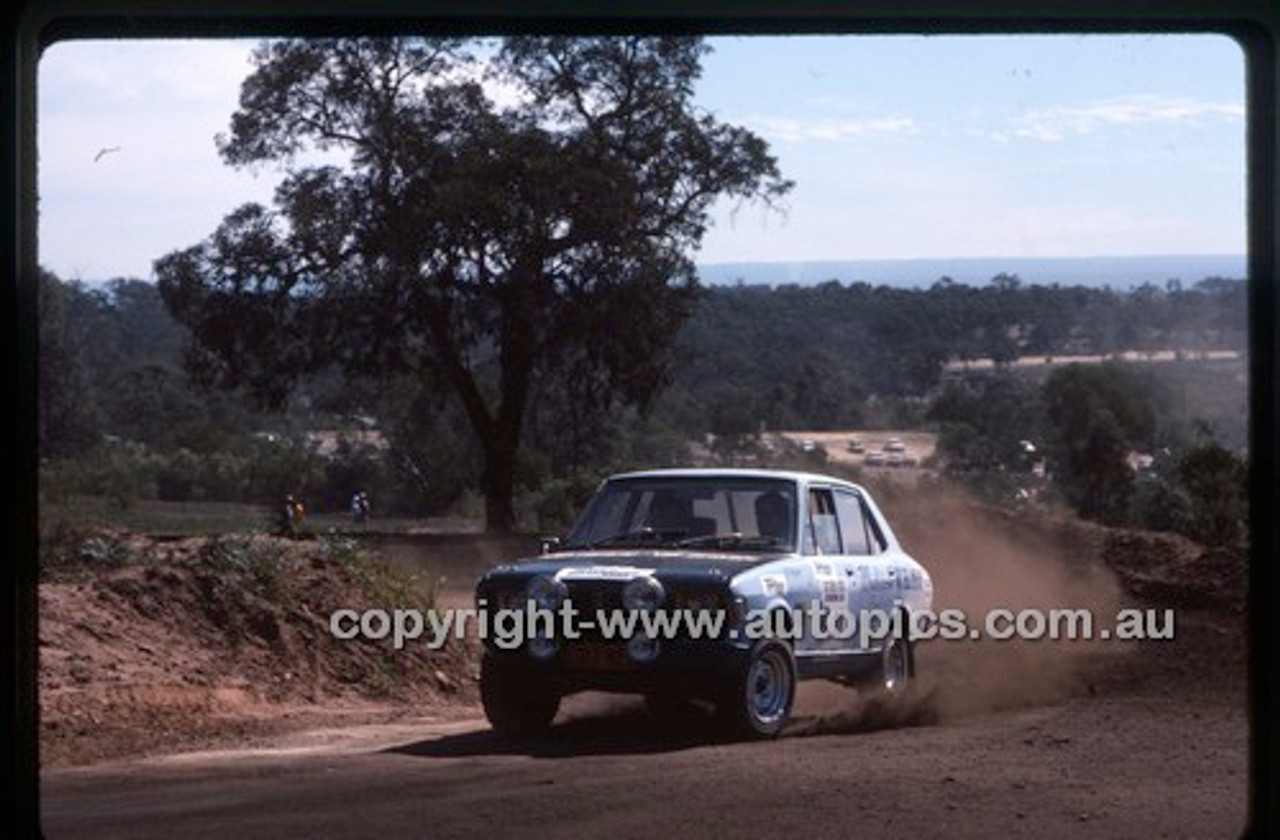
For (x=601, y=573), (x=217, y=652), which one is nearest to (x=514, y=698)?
(x=601, y=573)

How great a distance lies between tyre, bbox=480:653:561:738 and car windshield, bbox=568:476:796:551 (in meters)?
0.48

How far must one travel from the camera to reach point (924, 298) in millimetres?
5535

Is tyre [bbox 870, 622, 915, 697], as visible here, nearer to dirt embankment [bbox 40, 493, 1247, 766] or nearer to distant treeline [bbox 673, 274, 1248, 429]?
dirt embankment [bbox 40, 493, 1247, 766]

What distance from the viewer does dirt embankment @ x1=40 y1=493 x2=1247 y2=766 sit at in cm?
598

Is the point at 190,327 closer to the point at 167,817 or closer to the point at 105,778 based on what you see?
the point at 167,817

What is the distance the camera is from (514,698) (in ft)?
21.1

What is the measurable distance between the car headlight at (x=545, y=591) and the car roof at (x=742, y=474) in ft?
1.49

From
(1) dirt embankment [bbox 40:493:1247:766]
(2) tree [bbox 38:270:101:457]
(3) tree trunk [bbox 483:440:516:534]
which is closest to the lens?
(2) tree [bbox 38:270:101:457]

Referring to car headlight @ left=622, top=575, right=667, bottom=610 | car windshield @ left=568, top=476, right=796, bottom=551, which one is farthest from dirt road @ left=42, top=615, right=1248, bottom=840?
car windshield @ left=568, top=476, right=796, bottom=551

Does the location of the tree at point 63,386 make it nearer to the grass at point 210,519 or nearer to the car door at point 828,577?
the grass at point 210,519

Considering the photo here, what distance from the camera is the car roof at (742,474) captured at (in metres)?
6.37

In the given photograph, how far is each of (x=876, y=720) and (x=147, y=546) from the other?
111 inches

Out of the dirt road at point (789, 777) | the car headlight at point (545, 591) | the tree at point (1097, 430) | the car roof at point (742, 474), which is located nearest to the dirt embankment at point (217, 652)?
the car headlight at point (545, 591)
